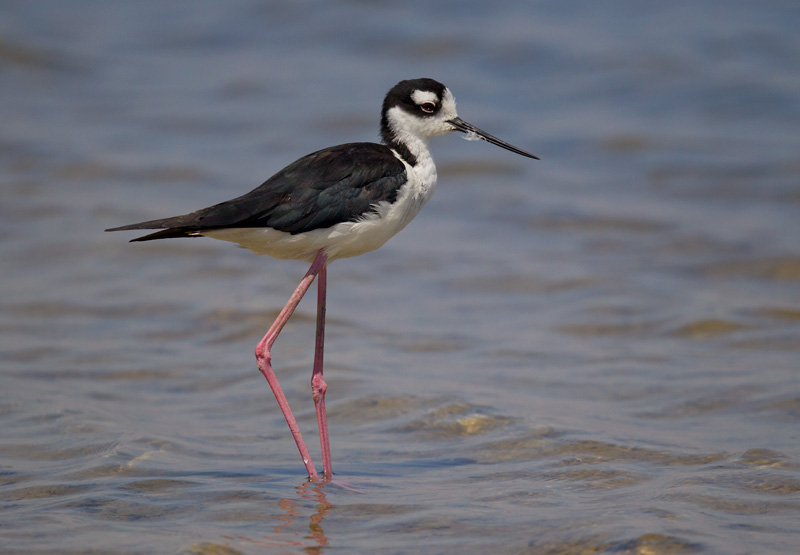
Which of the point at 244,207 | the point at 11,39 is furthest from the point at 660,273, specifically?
the point at 11,39

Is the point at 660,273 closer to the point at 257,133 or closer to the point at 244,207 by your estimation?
the point at 244,207

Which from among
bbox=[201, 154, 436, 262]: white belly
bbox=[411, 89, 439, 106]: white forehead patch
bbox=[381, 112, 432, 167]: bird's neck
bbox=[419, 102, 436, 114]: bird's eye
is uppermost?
bbox=[411, 89, 439, 106]: white forehead patch

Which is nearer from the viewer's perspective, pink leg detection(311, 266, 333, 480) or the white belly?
the white belly

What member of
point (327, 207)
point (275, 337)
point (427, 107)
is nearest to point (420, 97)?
point (427, 107)

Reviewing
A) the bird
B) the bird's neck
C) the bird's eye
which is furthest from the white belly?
the bird's eye

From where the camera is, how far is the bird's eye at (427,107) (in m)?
5.85

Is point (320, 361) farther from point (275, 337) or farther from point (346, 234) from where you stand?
point (346, 234)

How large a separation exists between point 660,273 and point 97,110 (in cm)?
818

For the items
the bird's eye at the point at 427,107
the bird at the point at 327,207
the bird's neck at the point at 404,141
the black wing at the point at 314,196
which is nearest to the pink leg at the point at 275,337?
the bird at the point at 327,207

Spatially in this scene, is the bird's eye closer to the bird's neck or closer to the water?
the bird's neck

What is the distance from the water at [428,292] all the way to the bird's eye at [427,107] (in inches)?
73.0

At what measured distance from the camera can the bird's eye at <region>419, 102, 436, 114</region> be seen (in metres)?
5.85

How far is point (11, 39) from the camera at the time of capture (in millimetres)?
15227

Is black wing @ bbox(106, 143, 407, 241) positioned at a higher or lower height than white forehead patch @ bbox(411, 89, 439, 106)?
lower
